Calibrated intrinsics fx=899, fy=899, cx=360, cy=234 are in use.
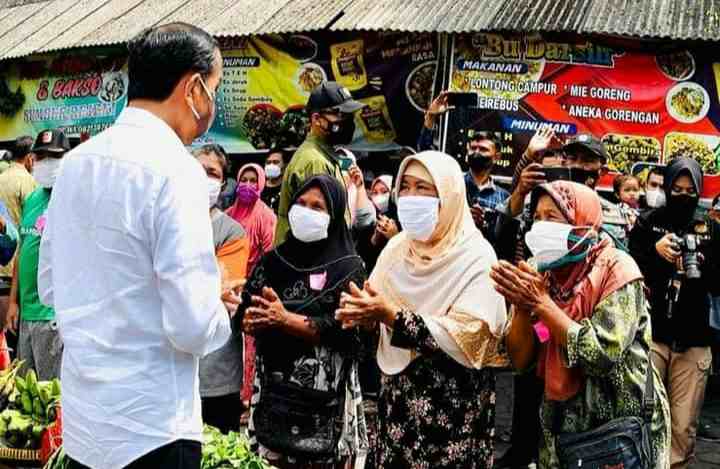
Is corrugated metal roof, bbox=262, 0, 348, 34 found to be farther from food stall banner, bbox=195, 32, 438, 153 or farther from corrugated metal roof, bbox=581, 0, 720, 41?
corrugated metal roof, bbox=581, 0, 720, 41

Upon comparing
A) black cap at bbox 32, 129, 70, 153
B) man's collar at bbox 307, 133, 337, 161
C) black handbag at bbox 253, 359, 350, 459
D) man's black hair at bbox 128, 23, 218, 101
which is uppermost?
man's black hair at bbox 128, 23, 218, 101

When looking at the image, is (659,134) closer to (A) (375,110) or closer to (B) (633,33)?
(B) (633,33)

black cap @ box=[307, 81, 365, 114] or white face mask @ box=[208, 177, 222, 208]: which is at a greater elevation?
black cap @ box=[307, 81, 365, 114]

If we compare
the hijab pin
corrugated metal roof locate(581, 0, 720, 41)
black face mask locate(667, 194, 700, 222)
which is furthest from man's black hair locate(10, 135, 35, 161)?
black face mask locate(667, 194, 700, 222)

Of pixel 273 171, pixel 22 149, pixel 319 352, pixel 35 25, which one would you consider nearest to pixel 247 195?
pixel 273 171

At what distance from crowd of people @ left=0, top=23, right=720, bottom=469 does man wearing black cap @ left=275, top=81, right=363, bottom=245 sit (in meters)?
0.02

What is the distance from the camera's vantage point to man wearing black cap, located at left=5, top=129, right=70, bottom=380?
5.46 m

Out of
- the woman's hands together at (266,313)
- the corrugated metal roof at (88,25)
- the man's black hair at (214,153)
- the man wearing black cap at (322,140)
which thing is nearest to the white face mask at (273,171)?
the man wearing black cap at (322,140)

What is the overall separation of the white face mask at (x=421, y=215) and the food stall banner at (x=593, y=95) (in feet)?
15.3

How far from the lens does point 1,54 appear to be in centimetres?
1297

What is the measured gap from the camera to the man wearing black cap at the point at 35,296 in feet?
17.9

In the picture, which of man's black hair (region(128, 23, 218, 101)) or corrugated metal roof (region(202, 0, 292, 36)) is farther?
corrugated metal roof (region(202, 0, 292, 36))

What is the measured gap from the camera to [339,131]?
5.33 m

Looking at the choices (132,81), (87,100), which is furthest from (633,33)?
(87,100)
